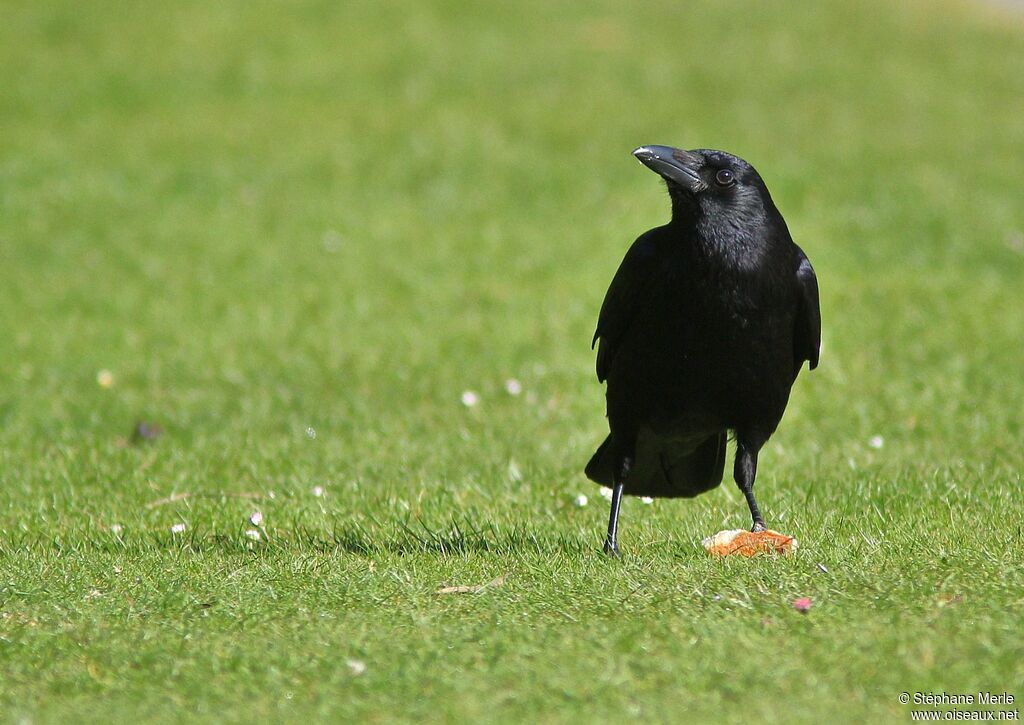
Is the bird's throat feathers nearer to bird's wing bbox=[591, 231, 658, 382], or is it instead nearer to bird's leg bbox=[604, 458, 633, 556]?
bird's wing bbox=[591, 231, 658, 382]

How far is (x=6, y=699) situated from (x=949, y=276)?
342 inches

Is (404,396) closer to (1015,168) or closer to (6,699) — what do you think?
(6,699)

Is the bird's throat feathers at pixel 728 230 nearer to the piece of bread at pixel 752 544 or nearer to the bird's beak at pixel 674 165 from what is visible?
the bird's beak at pixel 674 165

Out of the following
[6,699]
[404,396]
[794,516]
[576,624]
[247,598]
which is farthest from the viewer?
[404,396]

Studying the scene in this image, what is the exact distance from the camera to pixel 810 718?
3502mm

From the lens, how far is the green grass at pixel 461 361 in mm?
3965

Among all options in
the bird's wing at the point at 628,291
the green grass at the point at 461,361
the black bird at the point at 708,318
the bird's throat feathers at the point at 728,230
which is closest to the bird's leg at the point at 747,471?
the black bird at the point at 708,318

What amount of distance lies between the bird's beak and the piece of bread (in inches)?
54.0

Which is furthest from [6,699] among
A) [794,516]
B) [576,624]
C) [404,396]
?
[404,396]

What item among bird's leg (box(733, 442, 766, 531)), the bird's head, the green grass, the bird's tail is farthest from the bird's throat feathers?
the green grass

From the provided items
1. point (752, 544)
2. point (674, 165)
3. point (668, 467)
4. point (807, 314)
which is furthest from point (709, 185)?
point (752, 544)

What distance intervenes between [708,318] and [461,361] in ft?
13.6

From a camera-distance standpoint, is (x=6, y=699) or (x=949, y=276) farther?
(x=949, y=276)

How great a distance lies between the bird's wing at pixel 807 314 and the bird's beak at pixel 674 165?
531 mm
